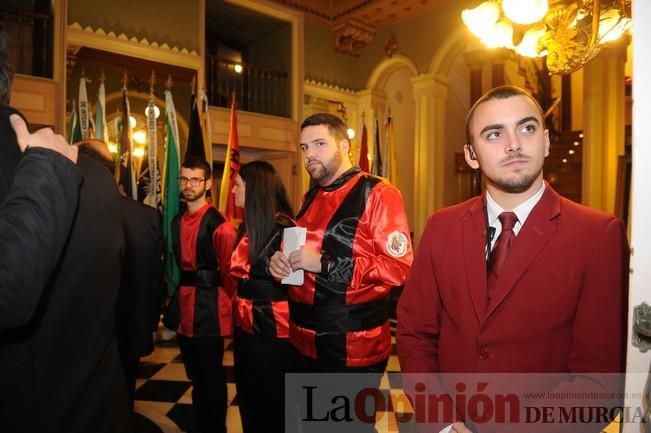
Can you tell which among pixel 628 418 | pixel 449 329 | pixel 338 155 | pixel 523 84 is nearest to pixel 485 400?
pixel 449 329

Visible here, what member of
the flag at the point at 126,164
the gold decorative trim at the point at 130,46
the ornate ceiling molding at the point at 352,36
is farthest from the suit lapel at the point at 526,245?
the ornate ceiling molding at the point at 352,36

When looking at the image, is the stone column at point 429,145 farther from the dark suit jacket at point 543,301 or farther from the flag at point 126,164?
the dark suit jacket at point 543,301

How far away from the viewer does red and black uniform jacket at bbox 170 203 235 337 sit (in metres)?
2.65

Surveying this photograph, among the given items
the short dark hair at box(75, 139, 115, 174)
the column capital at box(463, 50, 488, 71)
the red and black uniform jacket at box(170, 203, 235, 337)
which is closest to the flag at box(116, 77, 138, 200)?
the red and black uniform jacket at box(170, 203, 235, 337)

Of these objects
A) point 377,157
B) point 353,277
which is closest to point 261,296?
point 353,277

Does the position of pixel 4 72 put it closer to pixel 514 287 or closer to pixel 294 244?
pixel 294 244

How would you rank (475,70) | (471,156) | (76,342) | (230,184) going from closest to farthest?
(76,342)
(471,156)
(230,184)
(475,70)

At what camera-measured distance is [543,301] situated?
1096mm

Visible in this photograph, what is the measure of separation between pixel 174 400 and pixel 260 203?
192 centimetres

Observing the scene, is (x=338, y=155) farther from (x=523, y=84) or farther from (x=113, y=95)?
(x=523, y=84)

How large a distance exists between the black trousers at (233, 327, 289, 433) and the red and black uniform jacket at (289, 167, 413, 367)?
0.31 metres

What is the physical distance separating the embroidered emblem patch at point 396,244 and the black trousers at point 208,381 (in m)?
1.39

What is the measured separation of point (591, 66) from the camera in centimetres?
619

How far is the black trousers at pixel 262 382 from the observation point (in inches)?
85.3
